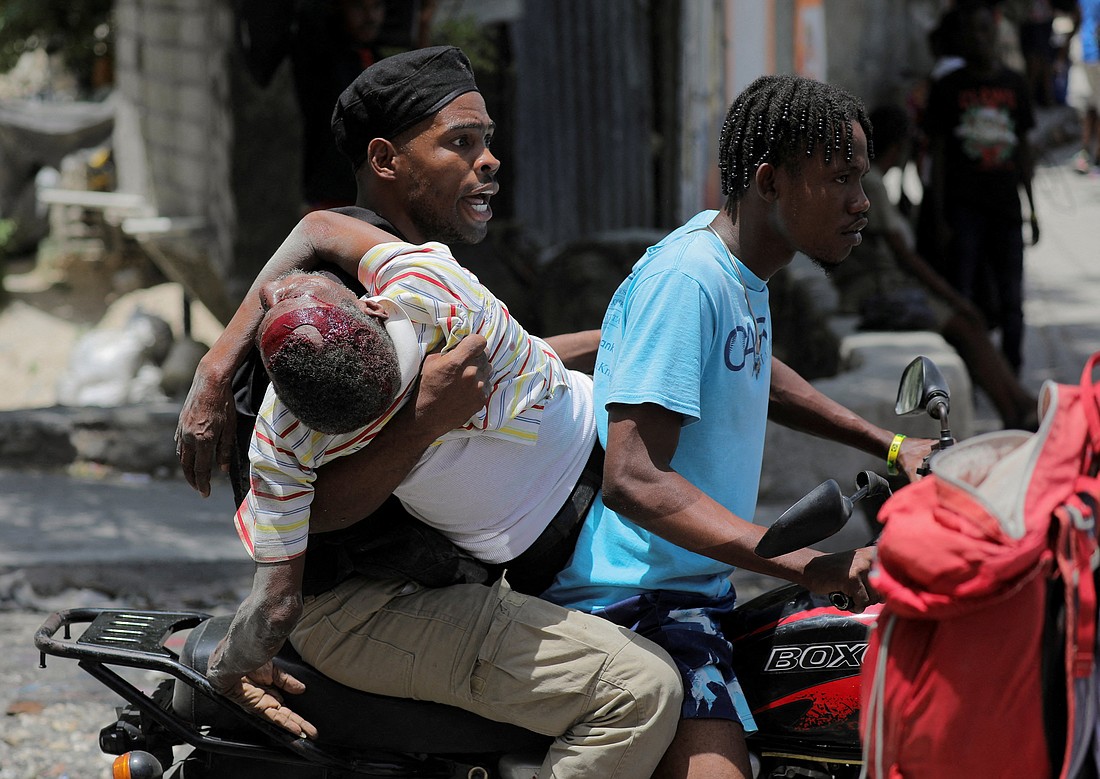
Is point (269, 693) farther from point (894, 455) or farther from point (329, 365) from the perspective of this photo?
point (894, 455)

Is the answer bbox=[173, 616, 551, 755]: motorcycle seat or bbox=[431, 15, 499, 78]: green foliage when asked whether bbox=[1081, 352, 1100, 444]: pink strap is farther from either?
bbox=[431, 15, 499, 78]: green foliage

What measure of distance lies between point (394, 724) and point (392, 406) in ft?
2.00

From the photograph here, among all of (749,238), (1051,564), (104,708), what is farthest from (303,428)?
(104,708)

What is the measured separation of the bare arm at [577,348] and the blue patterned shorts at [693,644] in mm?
609

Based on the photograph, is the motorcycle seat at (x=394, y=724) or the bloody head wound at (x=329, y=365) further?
the motorcycle seat at (x=394, y=724)

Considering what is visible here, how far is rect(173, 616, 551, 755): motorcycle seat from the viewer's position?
2.28m

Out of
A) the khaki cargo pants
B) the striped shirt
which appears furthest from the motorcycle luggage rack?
the striped shirt

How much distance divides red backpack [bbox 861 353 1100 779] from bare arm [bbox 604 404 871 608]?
0.35m

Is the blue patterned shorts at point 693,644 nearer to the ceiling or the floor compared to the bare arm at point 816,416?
nearer to the floor

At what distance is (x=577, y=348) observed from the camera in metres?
2.73

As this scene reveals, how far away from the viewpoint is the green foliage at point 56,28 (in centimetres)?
1270

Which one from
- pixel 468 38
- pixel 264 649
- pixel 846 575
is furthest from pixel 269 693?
pixel 468 38

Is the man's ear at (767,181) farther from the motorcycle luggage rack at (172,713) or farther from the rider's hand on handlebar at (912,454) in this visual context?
the motorcycle luggage rack at (172,713)

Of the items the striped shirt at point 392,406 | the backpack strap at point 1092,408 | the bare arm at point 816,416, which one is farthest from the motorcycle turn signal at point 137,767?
the backpack strap at point 1092,408
